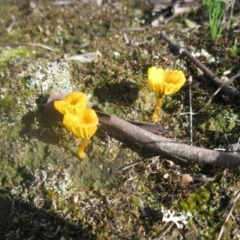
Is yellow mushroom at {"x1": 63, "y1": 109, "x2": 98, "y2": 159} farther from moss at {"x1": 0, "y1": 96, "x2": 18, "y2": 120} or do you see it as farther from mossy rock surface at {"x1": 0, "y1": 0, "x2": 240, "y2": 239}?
moss at {"x1": 0, "y1": 96, "x2": 18, "y2": 120}

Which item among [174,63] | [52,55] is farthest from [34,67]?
[174,63]

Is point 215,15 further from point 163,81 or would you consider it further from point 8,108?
point 8,108

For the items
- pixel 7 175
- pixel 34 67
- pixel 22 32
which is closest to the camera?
pixel 7 175

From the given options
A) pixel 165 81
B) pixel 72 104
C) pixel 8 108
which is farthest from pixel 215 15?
pixel 8 108

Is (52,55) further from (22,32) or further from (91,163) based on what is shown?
(91,163)

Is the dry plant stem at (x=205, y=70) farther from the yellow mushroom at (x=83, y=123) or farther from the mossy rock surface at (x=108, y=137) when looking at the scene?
the yellow mushroom at (x=83, y=123)

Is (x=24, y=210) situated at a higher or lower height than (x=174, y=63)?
lower

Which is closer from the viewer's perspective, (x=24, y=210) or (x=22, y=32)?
(x=24, y=210)
